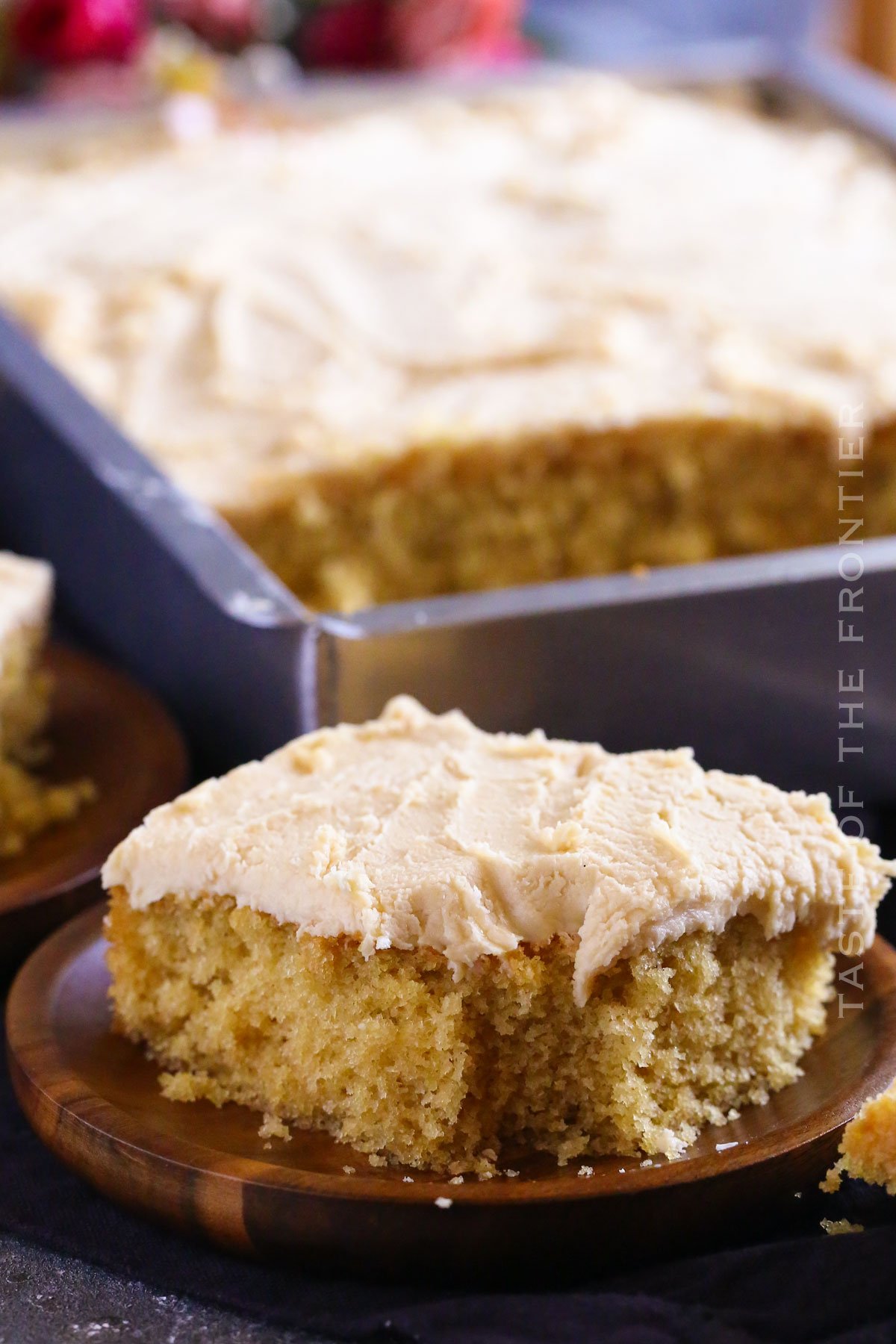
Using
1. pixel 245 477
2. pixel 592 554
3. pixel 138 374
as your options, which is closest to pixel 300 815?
pixel 245 477

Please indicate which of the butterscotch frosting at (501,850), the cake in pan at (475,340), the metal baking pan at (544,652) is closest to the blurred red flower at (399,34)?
the cake in pan at (475,340)

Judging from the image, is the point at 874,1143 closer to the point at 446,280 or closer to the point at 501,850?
the point at 501,850

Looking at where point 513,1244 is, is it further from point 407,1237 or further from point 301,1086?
point 301,1086

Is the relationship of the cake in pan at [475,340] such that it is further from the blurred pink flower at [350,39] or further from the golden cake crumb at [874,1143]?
the golden cake crumb at [874,1143]

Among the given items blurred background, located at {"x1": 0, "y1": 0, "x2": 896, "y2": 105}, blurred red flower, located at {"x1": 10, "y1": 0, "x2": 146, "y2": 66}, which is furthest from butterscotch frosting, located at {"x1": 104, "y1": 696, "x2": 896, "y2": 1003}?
blurred red flower, located at {"x1": 10, "y1": 0, "x2": 146, "y2": 66}

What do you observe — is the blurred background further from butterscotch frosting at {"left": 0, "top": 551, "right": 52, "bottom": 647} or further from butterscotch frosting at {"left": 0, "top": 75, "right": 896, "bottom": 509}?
butterscotch frosting at {"left": 0, "top": 551, "right": 52, "bottom": 647}

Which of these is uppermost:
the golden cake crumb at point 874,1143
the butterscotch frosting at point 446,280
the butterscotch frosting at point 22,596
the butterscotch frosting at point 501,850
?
the butterscotch frosting at point 446,280

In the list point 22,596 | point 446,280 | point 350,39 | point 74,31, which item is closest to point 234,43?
point 350,39
